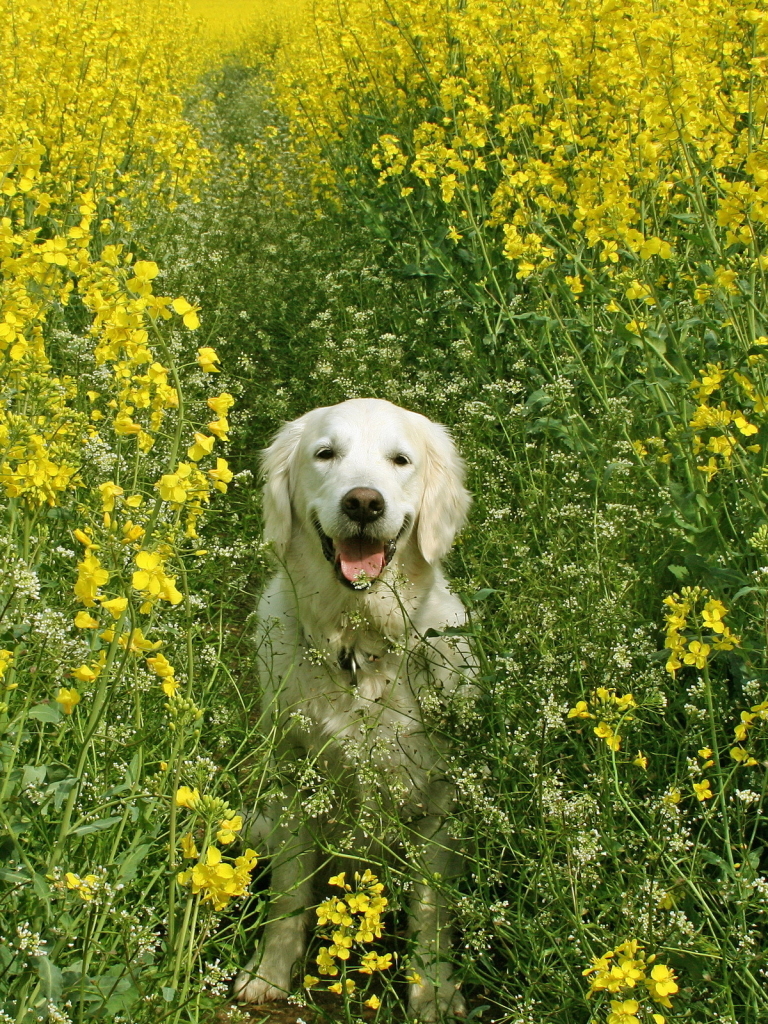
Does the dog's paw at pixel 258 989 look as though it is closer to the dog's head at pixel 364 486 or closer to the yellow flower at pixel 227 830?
the dog's head at pixel 364 486

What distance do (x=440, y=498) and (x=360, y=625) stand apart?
539 millimetres

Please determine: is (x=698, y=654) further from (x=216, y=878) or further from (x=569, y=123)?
(x=569, y=123)

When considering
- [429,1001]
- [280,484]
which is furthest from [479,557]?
[429,1001]

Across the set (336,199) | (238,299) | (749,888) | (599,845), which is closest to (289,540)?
(599,845)

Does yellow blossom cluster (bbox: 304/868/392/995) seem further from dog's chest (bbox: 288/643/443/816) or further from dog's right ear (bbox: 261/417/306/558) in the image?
dog's right ear (bbox: 261/417/306/558)

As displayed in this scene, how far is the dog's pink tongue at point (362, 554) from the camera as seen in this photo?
3100 mm

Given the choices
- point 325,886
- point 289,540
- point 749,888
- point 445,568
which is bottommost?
point 325,886

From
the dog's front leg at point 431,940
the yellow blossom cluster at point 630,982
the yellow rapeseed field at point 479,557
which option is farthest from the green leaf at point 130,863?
the dog's front leg at point 431,940

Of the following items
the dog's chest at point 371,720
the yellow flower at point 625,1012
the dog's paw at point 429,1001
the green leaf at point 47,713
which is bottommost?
the dog's paw at point 429,1001

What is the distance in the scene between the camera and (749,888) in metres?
1.74

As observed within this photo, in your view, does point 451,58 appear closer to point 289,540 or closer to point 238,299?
point 238,299

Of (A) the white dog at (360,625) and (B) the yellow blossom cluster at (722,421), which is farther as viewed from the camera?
(A) the white dog at (360,625)

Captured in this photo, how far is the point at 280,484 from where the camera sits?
139 inches

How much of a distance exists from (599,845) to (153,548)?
113cm
